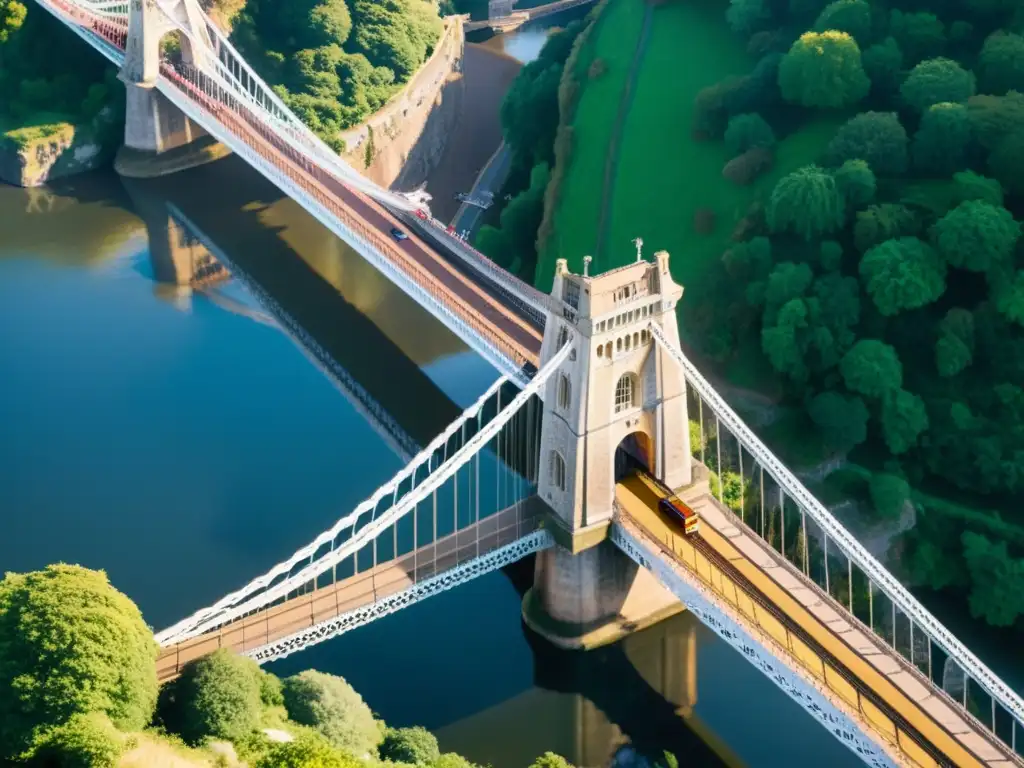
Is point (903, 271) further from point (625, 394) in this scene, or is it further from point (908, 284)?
point (625, 394)

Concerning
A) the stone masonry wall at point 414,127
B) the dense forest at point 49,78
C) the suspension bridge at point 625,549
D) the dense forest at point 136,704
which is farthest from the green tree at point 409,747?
the dense forest at point 49,78

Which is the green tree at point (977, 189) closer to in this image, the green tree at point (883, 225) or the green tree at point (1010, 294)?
the green tree at point (883, 225)

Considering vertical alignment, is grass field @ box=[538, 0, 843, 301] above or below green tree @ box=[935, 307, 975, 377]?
above

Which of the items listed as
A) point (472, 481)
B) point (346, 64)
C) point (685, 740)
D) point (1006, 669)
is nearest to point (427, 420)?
point (472, 481)

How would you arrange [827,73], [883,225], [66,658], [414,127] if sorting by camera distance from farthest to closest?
[414,127] → [827,73] → [883,225] → [66,658]

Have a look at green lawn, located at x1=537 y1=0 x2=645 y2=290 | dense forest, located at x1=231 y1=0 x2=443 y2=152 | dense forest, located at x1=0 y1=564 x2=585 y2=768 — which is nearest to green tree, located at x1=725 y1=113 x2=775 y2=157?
green lawn, located at x1=537 y1=0 x2=645 y2=290

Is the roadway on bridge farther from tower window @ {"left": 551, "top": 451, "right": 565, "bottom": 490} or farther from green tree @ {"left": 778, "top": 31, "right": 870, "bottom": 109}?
green tree @ {"left": 778, "top": 31, "right": 870, "bottom": 109}

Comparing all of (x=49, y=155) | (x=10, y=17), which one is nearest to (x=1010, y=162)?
(x=49, y=155)
